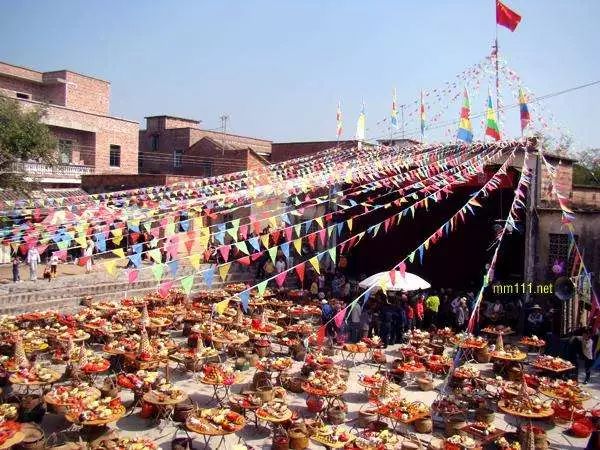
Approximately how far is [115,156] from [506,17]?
85.9 feet

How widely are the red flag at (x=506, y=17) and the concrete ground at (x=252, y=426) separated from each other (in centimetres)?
1150

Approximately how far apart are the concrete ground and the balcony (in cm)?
1810

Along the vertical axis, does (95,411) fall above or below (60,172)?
below

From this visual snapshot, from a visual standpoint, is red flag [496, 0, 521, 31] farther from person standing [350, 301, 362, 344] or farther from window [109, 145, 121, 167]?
window [109, 145, 121, 167]

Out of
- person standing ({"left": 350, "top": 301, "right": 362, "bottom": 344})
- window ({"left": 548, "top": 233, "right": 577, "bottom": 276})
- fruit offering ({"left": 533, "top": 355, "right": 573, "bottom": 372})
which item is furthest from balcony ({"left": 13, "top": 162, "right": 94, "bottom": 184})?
fruit offering ({"left": 533, "top": 355, "right": 573, "bottom": 372})

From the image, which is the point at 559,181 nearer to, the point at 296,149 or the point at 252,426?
the point at 252,426

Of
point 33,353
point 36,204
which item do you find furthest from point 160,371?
point 36,204

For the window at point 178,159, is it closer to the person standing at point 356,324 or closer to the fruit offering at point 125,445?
the person standing at point 356,324

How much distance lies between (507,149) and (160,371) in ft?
49.1

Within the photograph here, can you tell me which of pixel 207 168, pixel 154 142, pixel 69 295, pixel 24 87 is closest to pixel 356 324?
pixel 69 295

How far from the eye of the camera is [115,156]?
3597cm

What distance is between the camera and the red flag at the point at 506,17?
18.1 m

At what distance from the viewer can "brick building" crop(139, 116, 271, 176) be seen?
118 feet

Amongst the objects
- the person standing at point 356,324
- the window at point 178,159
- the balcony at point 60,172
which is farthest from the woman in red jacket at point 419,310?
the window at point 178,159
